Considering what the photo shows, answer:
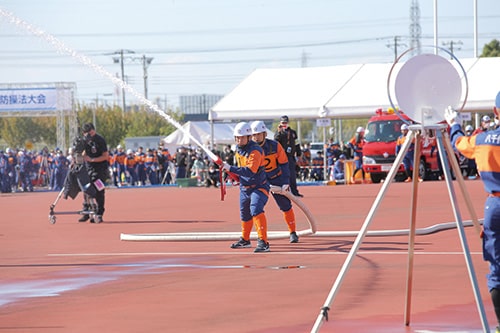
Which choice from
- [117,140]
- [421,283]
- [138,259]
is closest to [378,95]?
[138,259]

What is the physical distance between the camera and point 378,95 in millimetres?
36562

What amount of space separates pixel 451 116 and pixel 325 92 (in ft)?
99.8

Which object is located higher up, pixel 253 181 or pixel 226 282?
pixel 253 181

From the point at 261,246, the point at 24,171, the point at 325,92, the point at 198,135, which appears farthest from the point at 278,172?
the point at 198,135

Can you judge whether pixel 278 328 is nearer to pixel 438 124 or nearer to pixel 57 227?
pixel 438 124

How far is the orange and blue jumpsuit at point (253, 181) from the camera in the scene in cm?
1381

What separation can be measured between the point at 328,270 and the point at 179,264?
2.12m

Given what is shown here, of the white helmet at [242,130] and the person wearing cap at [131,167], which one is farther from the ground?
the white helmet at [242,130]

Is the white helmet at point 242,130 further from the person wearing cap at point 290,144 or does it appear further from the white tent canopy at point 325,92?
the white tent canopy at point 325,92

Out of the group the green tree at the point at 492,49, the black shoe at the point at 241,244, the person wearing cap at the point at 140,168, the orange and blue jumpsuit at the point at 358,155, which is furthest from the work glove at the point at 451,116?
the green tree at the point at 492,49

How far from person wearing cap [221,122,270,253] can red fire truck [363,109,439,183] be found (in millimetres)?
21026

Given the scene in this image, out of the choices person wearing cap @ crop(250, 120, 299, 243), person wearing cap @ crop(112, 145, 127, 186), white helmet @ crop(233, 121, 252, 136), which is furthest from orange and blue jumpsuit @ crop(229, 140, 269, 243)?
person wearing cap @ crop(112, 145, 127, 186)

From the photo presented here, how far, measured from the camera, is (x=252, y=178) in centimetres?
1388

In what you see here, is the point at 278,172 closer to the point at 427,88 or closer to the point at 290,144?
the point at 427,88
